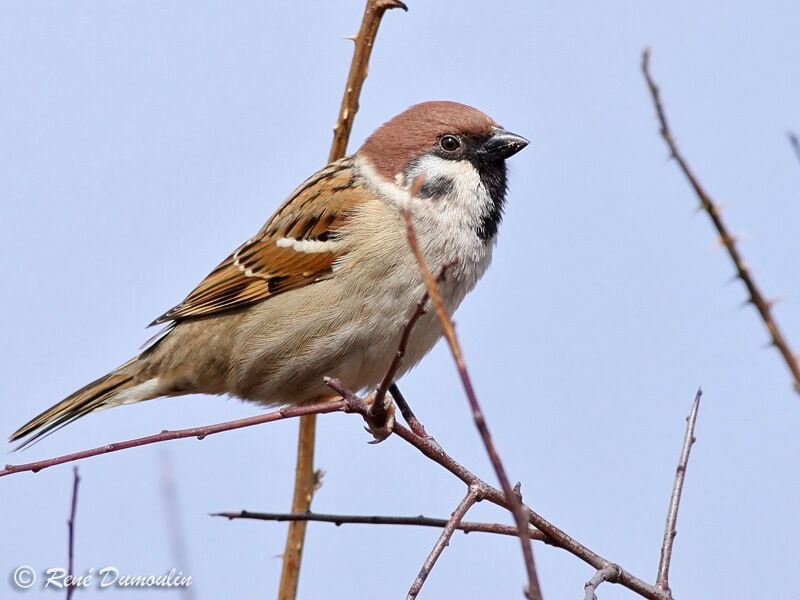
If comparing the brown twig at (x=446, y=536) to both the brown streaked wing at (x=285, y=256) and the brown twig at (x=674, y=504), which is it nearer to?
the brown twig at (x=674, y=504)

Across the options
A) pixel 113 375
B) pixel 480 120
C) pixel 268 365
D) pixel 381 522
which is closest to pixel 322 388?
pixel 268 365

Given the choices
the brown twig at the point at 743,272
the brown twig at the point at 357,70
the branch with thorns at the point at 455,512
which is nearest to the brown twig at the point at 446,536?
the branch with thorns at the point at 455,512

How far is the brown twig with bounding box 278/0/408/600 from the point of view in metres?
2.99

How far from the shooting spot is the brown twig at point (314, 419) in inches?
118

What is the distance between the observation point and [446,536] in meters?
2.06

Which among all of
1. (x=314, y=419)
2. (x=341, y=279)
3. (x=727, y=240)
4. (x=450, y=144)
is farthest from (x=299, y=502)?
(x=727, y=240)

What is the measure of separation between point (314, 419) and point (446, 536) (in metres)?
1.37

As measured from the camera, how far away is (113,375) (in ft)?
14.2

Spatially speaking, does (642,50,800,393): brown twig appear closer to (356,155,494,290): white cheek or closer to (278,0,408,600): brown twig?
(278,0,408,600): brown twig

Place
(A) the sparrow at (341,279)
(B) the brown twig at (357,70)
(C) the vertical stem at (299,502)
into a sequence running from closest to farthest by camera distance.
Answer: (C) the vertical stem at (299,502), (B) the brown twig at (357,70), (A) the sparrow at (341,279)

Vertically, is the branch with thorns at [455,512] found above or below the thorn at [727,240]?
below

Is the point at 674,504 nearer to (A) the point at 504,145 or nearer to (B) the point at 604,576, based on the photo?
(B) the point at 604,576

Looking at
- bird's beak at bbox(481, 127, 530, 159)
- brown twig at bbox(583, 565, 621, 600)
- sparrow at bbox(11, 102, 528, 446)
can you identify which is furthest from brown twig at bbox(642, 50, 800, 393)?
bird's beak at bbox(481, 127, 530, 159)

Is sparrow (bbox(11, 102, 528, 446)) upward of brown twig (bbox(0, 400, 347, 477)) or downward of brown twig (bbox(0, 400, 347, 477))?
upward
